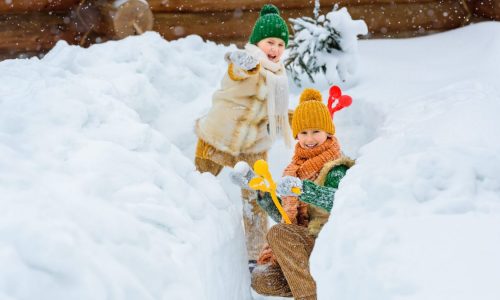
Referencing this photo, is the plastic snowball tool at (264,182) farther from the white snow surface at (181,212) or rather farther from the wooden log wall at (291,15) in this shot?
the wooden log wall at (291,15)

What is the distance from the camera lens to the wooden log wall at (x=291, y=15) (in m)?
6.98

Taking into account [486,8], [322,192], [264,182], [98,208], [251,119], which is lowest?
[251,119]

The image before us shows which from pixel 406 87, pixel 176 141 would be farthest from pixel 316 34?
pixel 176 141

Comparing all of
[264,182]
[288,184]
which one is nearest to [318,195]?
[288,184]

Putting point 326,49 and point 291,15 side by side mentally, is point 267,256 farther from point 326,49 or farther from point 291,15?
point 291,15

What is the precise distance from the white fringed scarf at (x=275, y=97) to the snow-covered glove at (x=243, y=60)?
20cm

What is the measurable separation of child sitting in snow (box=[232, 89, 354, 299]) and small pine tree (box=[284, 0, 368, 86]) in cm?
252

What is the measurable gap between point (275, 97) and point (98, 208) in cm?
204

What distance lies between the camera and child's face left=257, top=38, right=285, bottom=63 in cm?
387

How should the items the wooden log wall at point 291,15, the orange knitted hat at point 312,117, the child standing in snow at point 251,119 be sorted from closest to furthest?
the orange knitted hat at point 312,117 < the child standing in snow at point 251,119 < the wooden log wall at point 291,15

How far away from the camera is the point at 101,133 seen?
7.98 feet

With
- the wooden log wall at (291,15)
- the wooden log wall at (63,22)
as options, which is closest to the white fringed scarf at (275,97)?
the wooden log wall at (63,22)

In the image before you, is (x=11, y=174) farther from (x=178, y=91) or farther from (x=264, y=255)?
(x=178, y=91)

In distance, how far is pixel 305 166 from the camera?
2.88 metres
